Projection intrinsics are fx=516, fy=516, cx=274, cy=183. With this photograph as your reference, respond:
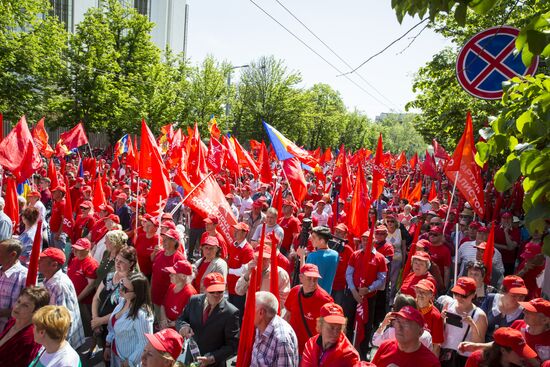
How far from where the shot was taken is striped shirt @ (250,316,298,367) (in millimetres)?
4070

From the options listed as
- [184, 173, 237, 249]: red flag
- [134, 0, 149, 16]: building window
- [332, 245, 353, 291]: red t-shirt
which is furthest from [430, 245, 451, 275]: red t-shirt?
[134, 0, 149, 16]: building window

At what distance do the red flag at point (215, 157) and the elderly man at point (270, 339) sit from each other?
988 cm

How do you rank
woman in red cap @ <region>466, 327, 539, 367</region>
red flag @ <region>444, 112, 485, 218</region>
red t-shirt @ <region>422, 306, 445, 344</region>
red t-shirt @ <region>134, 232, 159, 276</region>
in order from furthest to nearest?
1. red flag @ <region>444, 112, 485, 218</region>
2. red t-shirt @ <region>134, 232, 159, 276</region>
3. red t-shirt @ <region>422, 306, 445, 344</region>
4. woman in red cap @ <region>466, 327, 539, 367</region>

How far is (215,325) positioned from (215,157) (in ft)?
32.3

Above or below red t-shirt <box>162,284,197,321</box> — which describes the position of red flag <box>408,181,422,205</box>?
above

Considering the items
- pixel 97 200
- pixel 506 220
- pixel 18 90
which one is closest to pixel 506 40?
pixel 506 220

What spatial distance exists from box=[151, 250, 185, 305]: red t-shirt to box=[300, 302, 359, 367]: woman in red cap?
8.18 ft

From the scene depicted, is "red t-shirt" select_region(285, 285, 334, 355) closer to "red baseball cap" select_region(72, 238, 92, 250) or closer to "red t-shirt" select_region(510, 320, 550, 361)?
"red t-shirt" select_region(510, 320, 550, 361)

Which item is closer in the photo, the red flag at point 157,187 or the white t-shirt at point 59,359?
the white t-shirt at point 59,359

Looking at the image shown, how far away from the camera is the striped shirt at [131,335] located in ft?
14.6

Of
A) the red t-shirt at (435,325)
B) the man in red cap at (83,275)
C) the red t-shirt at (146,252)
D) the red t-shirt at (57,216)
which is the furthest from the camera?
the red t-shirt at (57,216)

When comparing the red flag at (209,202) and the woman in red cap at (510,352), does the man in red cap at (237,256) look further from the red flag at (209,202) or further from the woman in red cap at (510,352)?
the woman in red cap at (510,352)

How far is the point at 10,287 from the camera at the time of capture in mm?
4992

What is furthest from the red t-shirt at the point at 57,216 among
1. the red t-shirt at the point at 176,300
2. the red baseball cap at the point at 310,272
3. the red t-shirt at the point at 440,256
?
the red t-shirt at the point at 440,256
